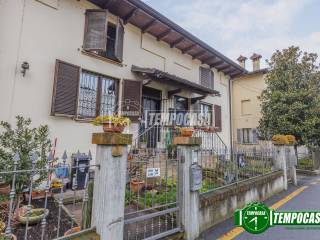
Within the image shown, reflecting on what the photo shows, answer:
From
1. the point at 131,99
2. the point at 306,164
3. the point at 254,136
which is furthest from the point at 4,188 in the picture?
the point at 254,136

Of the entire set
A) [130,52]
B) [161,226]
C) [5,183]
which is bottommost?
[161,226]

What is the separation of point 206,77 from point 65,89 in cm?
837

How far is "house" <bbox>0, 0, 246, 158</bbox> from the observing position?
5.88m

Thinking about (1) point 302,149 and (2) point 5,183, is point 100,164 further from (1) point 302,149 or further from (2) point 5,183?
(1) point 302,149

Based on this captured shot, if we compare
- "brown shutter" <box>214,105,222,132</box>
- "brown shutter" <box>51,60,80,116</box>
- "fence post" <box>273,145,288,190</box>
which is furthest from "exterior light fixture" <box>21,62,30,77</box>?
"brown shutter" <box>214,105,222,132</box>

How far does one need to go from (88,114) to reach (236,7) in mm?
8238

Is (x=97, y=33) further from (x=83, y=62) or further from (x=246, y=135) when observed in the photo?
(x=246, y=135)

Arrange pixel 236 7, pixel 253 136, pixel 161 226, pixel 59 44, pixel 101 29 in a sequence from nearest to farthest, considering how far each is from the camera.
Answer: pixel 161 226 < pixel 59 44 < pixel 101 29 < pixel 236 7 < pixel 253 136

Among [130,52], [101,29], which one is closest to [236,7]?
[130,52]

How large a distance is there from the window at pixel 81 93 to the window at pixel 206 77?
5.84 meters

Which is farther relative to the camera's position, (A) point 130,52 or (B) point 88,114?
(A) point 130,52

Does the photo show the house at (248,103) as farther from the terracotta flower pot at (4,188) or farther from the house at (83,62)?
the terracotta flower pot at (4,188)

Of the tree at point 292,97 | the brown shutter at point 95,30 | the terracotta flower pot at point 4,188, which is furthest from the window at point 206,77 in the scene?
the terracotta flower pot at point 4,188

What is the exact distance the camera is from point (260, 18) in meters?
10.7
